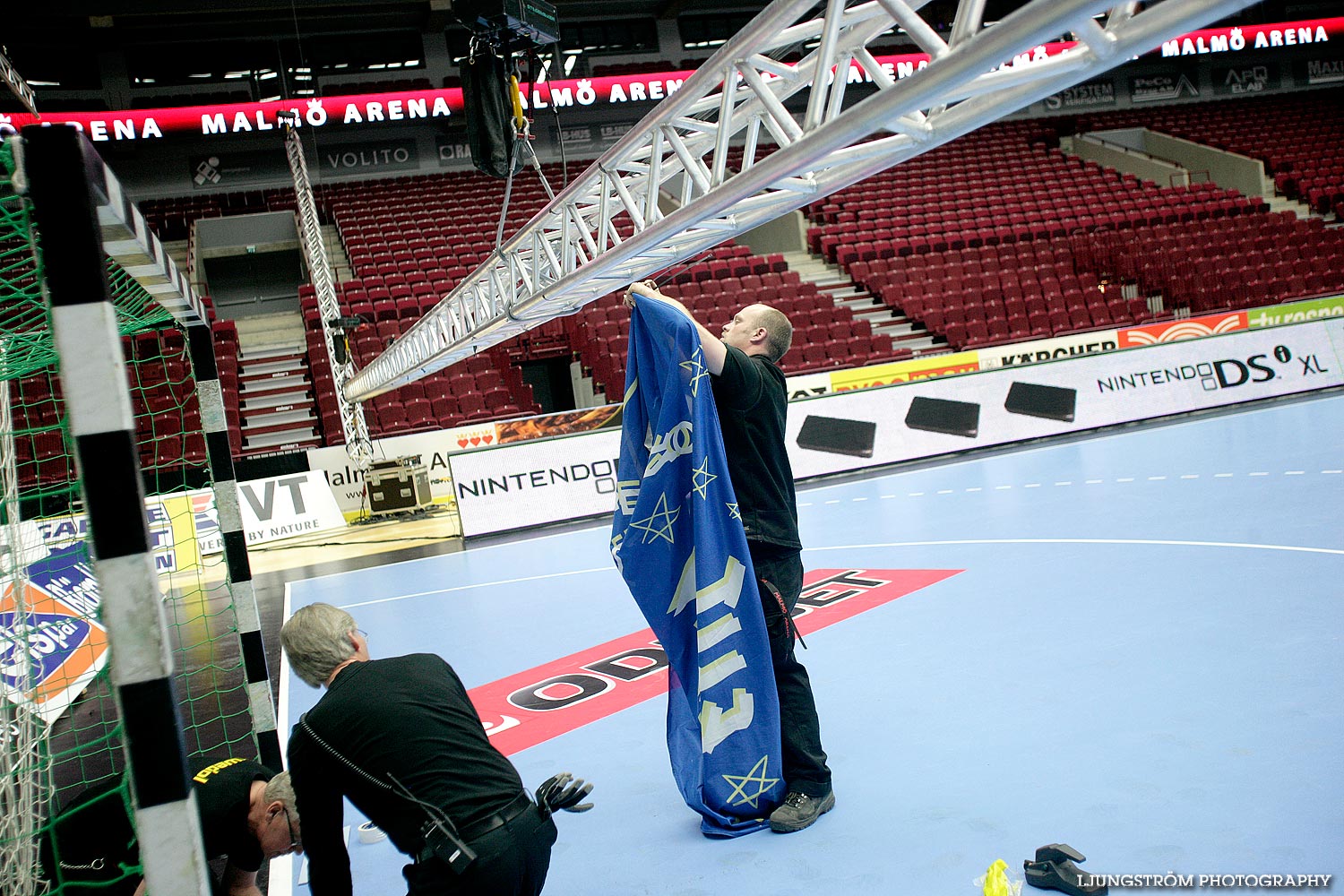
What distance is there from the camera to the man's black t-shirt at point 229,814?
2.72m

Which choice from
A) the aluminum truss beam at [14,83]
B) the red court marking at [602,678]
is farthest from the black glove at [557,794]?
the aluminum truss beam at [14,83]

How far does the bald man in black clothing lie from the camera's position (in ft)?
7.40

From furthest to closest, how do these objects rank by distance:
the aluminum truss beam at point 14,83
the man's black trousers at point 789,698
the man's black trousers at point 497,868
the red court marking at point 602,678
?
1. the aluminum truss beam at point 14,83
2. the red court marking at point 602,678
3. the man's black trousers at point 789,698
4. the man's black trousers at point 497,868

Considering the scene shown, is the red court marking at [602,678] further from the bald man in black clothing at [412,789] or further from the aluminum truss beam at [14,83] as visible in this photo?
the aluminum truss beam at [14,83]

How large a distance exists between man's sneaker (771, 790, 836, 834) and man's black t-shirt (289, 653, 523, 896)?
1.13 m

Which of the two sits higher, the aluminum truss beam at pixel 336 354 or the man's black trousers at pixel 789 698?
the aluminum truss beam at pixel 336 354

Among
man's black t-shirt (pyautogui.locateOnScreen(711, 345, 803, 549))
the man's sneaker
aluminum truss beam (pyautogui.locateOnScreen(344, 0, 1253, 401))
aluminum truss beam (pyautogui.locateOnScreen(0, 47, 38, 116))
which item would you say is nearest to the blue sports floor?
the man's sneaker

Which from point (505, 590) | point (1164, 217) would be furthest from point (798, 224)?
point (505, 590)

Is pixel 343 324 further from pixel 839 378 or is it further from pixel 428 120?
pixel 428 120

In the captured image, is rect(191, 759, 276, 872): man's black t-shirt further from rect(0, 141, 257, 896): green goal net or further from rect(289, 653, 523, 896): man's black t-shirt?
rect(289, 653, 523, 896): man's black t-shirt

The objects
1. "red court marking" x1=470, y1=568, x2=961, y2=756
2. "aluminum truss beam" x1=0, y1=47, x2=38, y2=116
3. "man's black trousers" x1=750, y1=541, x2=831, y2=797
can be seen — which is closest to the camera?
"man's black trousers" x1=750, y1=541, x2=831, y2=797

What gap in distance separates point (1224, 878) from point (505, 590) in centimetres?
600

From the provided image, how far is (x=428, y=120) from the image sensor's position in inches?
995

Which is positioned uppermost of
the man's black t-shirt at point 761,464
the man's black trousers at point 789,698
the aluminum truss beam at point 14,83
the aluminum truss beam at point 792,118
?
the aluminum truss beam at point 14,83
